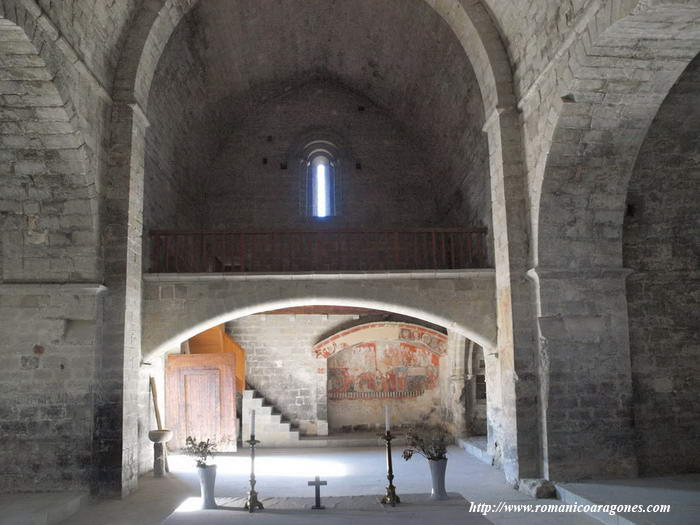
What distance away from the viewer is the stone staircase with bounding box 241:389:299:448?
42.9 ft

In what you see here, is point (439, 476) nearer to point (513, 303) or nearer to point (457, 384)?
point (513, 303)

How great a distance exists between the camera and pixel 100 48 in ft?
27.0

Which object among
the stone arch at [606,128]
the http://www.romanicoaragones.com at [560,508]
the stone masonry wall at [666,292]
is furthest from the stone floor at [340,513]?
the stone arch at [606,128]

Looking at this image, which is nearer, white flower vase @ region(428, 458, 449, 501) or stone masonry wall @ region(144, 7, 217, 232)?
white flower vase @ region(428, 458, 449, 501)

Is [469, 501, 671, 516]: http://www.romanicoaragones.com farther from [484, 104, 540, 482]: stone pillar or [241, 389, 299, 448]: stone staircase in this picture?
[241, 389, 299, 448]: stone staircase

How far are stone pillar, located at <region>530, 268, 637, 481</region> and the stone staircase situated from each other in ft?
21.0

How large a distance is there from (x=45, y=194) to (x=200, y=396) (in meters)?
5.03

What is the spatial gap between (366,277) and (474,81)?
3.77m

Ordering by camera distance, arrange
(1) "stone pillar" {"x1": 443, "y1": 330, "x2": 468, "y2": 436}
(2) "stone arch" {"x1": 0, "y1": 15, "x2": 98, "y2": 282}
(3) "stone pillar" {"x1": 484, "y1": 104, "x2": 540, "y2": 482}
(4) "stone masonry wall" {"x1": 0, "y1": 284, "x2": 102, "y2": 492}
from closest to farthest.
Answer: (2) "stone arch" {"x1": 0, "y1": 15, "x2": 98, "y2": 282}, (4) "stone masonry wall" {"x1": 0, "y1": 284, "x2": 102, "y2": 492}, (3) "stone pillar" {"x1": 484, "y1": 104, "x2": 540, "y2": 482}, (1) "stone pillar" {"x1": 443, "y1": 330, "x2": 468, "y2": 436}

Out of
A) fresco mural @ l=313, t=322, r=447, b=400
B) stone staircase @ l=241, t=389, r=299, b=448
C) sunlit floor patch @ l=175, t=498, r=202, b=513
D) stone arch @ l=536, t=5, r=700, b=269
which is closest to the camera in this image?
stone arch @ l=536, t=5, r=700, b=269

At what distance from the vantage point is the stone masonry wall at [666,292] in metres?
8.49

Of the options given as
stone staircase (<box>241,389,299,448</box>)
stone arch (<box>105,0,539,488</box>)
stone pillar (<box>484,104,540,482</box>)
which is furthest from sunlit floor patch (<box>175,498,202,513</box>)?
stone staircase (<box>241,389,299,448</box>)

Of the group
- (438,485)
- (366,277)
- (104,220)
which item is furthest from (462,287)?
(104,220)

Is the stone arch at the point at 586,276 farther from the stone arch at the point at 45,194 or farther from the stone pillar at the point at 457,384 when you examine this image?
the stone arch at the point at 45,194
